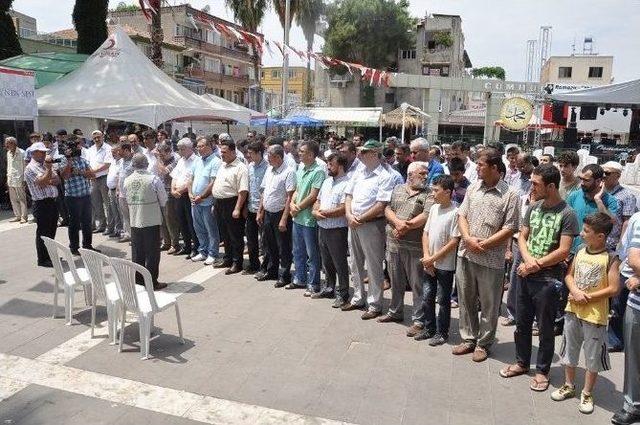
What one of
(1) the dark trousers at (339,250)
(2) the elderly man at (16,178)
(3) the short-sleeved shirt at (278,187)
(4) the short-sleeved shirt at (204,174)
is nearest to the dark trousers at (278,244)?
(3) the short-sleeved shirt at (278,187)

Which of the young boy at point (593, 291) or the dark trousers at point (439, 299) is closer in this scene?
the young boy at point (593, 291)

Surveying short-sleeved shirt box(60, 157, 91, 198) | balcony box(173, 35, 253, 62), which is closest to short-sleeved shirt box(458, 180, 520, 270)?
short-sleeved shirt box(60, 157, 91, 198)

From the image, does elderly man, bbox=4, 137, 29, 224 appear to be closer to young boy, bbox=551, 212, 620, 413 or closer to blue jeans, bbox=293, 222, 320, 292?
blue jeans, bbox=293, 222, 320, 292

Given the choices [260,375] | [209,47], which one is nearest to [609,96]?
[260,375]

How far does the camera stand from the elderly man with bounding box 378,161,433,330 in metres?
4.85

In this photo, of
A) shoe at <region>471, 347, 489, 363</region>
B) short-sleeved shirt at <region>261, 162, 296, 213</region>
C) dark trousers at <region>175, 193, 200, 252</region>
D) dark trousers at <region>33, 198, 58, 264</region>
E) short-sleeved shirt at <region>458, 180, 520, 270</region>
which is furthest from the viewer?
dark trousers at <region>175, 193, 200, 252</region>

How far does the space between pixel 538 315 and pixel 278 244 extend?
11.4 feet

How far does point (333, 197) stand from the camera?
18.1 ft

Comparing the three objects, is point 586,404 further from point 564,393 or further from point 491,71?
point 491,71

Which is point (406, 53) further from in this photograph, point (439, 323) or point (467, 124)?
point (439, 323)

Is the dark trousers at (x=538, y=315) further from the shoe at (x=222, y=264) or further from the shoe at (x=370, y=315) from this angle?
the shoe at (x=222, y=264)

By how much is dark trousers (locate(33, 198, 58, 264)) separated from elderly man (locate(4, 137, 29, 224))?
3.69 metres

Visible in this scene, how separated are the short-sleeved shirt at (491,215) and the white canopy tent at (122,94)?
32.2 ft

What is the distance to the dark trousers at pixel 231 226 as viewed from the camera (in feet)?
22.6
